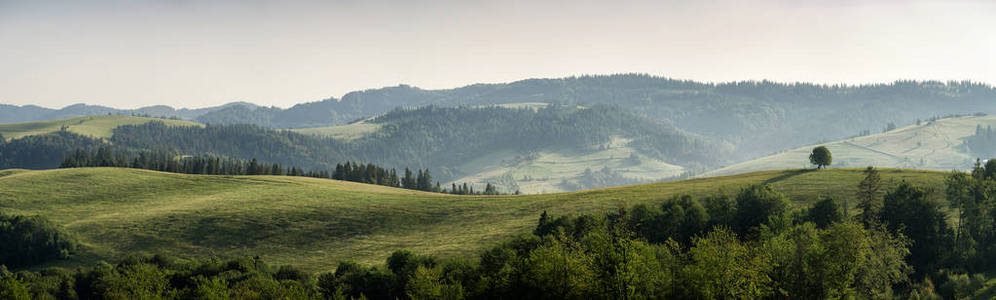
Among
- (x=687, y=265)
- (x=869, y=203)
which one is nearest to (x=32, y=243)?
(x=687, y=265)

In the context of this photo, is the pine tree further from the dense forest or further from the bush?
the bush

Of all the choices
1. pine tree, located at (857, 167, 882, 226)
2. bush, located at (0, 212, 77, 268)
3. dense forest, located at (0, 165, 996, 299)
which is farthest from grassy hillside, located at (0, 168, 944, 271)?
pine tree, located at (857, 167, 882, 226)

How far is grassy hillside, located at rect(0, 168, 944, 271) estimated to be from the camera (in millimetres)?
102375

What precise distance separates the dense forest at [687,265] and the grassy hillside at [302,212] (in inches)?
505

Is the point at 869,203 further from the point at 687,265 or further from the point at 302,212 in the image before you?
the point at 302,212

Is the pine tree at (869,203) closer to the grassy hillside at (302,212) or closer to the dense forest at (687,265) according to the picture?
the dense forest at (687,265)

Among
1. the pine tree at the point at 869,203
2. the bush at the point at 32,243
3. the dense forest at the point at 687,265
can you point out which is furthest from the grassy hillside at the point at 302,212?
the pine tree at the point at 869,203

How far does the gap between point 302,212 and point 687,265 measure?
295 feet

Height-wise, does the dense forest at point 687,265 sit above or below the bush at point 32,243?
above

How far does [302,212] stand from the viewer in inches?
4808

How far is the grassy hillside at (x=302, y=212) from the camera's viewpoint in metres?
102

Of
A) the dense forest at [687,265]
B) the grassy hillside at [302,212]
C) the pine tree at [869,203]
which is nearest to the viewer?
the dense forest at [687,265]

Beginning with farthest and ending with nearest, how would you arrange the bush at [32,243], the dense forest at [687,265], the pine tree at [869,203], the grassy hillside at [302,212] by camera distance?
the grassy hillside at [302,212] → the bush at [32,243] → the pine tree at [869,203] → the dense forest at [687,265]

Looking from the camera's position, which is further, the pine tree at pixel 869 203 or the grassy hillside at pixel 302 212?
the grassy hillside at pixel 302 212
